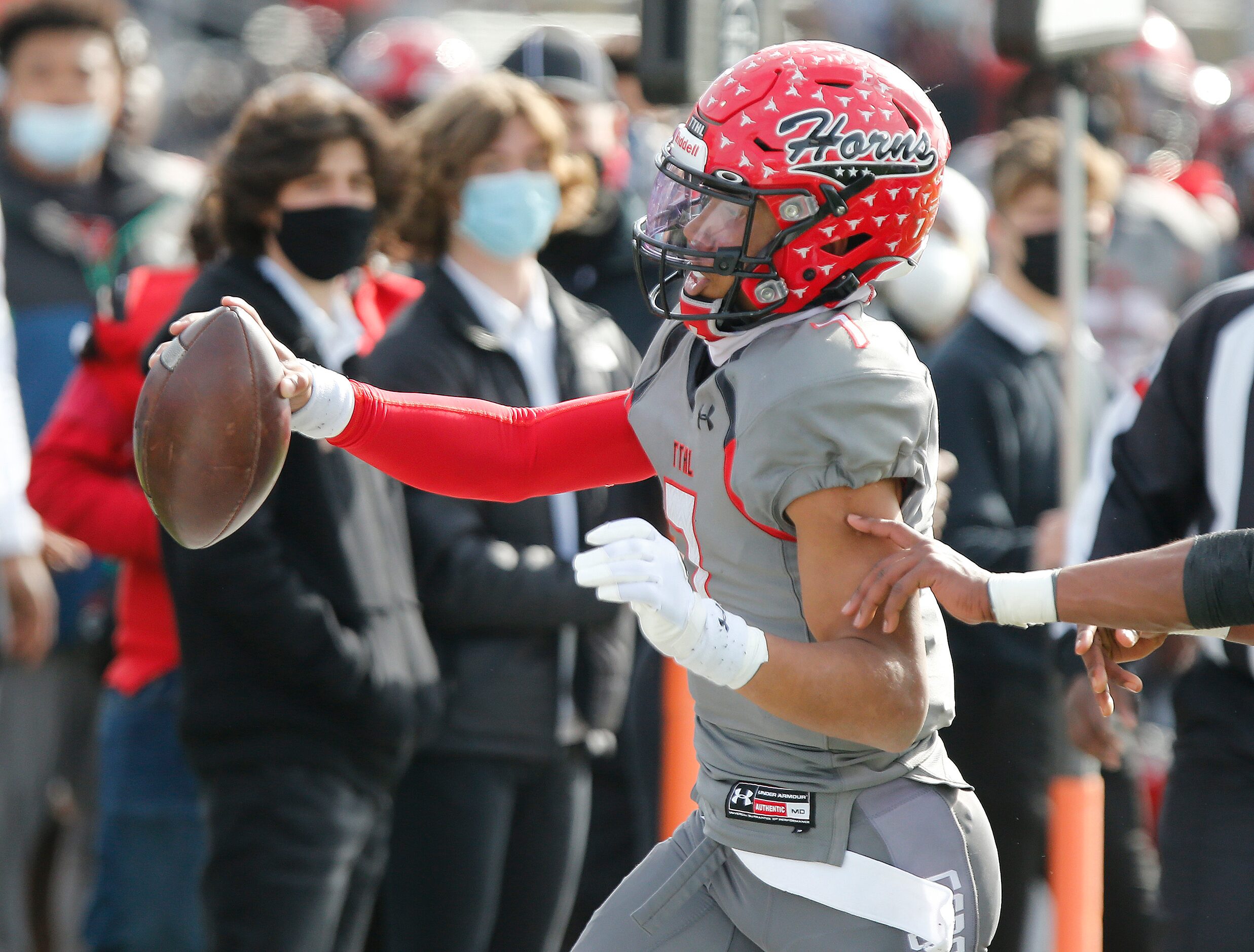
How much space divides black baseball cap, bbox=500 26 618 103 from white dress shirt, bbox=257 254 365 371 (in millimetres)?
1722

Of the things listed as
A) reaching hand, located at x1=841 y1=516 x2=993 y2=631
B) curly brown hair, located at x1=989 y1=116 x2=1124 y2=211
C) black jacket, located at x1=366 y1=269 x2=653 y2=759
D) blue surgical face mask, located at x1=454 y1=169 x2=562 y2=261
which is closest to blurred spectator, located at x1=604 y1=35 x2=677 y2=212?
curly brown hair, located at x1=989 y1=116 x2=1124 y2=211

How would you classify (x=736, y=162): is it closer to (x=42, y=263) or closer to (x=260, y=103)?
(x=260, y=103)

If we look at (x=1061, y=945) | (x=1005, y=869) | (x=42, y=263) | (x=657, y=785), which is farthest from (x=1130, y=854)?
(x=42, y=263)

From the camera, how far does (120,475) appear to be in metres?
4.22

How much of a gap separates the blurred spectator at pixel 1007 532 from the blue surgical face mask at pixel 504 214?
1066 mm

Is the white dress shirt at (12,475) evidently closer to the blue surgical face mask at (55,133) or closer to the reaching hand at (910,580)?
the blue surgical face mask at (55,133)

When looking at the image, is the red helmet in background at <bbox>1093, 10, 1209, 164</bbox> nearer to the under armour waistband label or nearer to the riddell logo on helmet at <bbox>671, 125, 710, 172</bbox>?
the riddell logo on helmet at <bbox>671, 125, 710, 172</bbox>

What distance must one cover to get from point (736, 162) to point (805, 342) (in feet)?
0.90

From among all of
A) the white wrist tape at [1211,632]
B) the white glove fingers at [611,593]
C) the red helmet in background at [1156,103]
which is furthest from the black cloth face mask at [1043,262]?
the red helmet in background at [1156,103]

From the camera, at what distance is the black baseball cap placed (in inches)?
212

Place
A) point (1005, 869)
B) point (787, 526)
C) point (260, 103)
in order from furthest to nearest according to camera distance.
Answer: point (1005, 869)
point (260, 103)
point (787, 526)

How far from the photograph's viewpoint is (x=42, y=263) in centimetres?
505

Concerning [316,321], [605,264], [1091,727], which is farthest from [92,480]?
[1091,727]

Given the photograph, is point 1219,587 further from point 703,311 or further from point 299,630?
Answer: point 299,630
